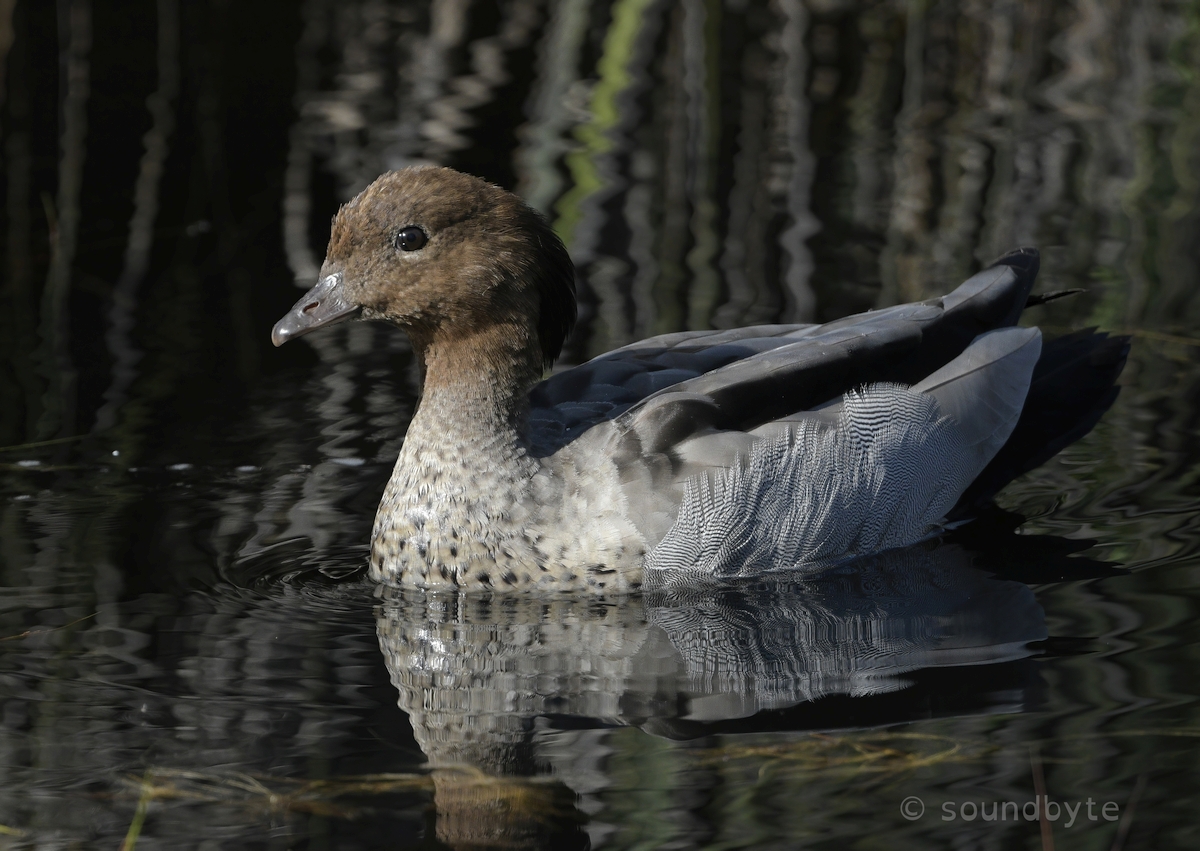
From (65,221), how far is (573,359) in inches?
149

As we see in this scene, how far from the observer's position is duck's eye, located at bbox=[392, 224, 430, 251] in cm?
633

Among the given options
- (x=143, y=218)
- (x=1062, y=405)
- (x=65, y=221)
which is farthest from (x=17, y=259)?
(x=1062, y=405)

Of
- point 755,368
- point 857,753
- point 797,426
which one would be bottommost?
point 857,753

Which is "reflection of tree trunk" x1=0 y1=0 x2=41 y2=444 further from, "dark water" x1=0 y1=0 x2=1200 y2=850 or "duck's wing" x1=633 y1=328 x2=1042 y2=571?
"duck's wing" x1=633 y1=328 x2=1042 y2=571

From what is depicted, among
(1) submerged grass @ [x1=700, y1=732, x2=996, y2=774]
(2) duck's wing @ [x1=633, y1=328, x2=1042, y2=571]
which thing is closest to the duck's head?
(2) duck's wing @ [x1=633, y1=328, x2=1042, y2=571]

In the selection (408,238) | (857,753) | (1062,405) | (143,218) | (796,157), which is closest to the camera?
(857,753)

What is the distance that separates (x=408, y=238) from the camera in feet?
20.8

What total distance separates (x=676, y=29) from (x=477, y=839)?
10.6 m

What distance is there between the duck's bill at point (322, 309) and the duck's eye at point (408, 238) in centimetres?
26

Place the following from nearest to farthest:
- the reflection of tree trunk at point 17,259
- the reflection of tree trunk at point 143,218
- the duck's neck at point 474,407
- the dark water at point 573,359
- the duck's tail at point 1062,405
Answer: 1. the dark water at point 573,359
2. the duck's neck at point 474,407
3. the duck's tail at point 1062,405
4. the reflection of tree trunk at point 17,259
5. the reflection of tree trunk at point 143,218

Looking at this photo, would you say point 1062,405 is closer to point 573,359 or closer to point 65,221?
point 573,359

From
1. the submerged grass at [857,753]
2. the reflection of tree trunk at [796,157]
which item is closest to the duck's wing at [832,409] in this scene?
the submerged grass at [857,753]

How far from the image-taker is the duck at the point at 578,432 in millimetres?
6285

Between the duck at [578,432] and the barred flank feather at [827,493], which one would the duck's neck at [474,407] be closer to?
the duck at [578,432]
